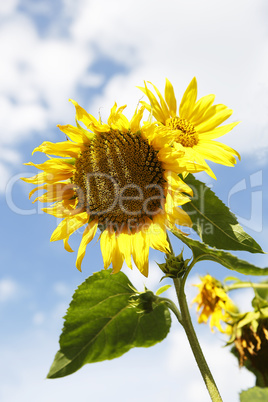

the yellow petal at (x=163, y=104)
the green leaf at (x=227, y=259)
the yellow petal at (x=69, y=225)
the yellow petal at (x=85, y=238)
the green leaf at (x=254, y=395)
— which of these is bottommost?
the green leaf at (x=254, y=395)

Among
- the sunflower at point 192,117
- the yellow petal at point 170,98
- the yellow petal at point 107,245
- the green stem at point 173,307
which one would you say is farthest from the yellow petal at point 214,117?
the green stem at point 173,307

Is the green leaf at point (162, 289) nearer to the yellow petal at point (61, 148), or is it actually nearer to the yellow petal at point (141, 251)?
the yellow petal at point (141, 251)

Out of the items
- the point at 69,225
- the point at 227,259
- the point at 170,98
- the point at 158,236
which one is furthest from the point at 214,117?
the point at 69,225

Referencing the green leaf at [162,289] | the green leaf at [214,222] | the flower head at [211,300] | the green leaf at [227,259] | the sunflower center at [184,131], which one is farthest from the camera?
the flower head at [211,300]

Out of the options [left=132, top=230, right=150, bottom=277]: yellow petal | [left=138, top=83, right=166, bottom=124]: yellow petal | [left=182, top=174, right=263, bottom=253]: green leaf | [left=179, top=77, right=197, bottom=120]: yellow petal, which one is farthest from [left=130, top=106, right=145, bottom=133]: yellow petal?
[left=132, top=230, right=150, bottom=277]: yellow petal

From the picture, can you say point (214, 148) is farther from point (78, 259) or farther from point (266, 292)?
point (266, 292)

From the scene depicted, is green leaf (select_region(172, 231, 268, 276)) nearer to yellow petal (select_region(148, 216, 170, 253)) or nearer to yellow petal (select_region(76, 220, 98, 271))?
yellow petal (select_region(148, 216, 170, 253))
